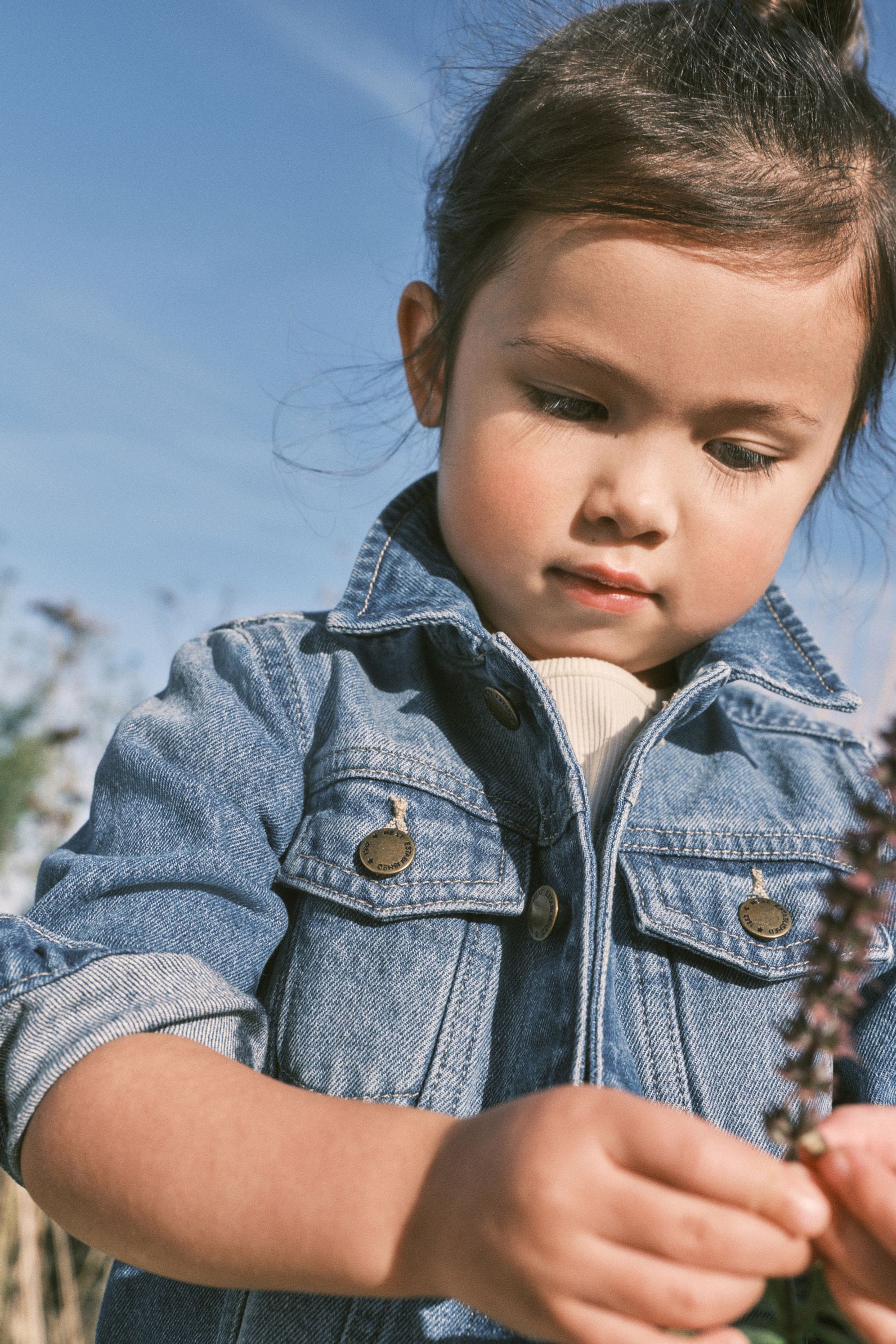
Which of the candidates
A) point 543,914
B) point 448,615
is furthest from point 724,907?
point 448,615

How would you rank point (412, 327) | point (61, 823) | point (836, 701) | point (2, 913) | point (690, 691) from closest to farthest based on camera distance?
1. point (2, 913)
2. point (690, 691)
3. point (836, 701)
4. point (412, 327)
5. point (61, 823)

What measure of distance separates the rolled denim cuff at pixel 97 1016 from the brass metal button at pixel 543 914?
0.32 metres

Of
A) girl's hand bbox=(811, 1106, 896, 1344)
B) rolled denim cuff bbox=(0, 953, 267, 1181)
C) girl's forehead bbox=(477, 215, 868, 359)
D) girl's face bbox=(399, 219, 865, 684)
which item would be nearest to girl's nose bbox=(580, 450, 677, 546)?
girl's face bbox=(399, 219, 865, 684)

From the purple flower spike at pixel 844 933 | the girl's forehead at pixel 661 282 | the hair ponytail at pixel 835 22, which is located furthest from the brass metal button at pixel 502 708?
the hair ponytail at pixel 835 22

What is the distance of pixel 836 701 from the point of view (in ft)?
5.37

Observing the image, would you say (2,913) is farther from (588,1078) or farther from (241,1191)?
(588,1078)

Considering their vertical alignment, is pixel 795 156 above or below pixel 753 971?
→ above

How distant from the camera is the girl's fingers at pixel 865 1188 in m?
0.64

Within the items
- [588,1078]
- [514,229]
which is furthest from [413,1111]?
[514,229]

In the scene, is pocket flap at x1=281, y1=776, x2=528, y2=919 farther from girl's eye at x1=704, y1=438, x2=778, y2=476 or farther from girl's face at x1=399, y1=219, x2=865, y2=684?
girl's eye at x1=704, y1=438, x2=778, y2=476

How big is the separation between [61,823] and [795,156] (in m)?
2.64

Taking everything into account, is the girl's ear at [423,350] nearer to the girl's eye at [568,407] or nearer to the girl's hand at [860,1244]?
the girl's eye at [568,407]

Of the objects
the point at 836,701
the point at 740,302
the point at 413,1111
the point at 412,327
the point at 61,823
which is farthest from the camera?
the point at 61,823

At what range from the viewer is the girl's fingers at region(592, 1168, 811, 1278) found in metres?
0.64
